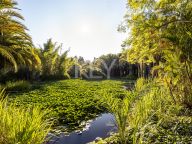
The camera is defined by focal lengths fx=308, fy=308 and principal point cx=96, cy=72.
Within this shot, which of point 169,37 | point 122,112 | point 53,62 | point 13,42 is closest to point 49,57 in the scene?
point 53,62

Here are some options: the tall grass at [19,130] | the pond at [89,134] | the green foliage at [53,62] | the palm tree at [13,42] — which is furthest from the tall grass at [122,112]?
the green foliage at [53,62]

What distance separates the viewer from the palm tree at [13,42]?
1555cm

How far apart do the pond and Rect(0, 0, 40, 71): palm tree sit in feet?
27.2

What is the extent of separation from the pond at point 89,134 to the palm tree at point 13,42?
829cm

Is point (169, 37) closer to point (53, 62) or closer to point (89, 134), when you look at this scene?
point (89, 134)

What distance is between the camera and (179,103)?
354 inches

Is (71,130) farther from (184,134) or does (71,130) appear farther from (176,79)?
(176,79)

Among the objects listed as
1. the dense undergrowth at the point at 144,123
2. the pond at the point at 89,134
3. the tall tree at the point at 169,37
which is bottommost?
the pond at the point at 89,134

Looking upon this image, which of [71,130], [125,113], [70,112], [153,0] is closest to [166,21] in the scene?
[153,0]

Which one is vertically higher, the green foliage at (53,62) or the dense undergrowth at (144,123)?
the green foliage at (53,62)

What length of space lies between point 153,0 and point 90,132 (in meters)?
5.55

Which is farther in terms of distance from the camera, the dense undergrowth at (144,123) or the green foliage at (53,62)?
the green foliage at (53,62)

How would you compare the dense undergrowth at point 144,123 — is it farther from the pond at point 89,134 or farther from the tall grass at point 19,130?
the tall grass at point 19,130

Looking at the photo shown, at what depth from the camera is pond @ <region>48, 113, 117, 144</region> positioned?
6.43m
